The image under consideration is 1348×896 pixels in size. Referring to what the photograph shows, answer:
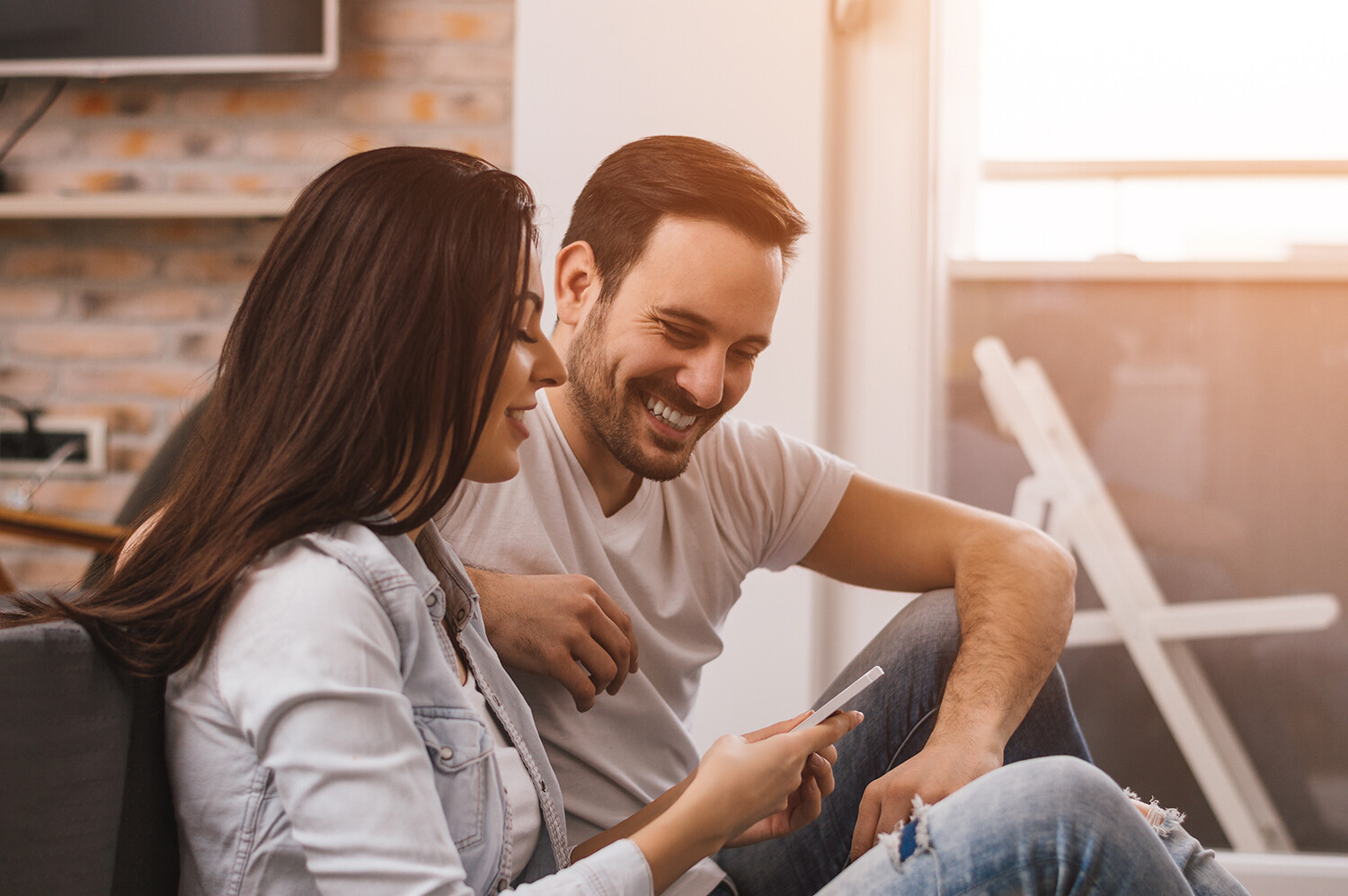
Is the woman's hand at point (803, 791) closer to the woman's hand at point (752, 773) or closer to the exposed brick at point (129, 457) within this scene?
the woman's hand at point (752, 773)

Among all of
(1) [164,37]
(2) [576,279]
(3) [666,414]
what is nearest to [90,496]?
(1) [164,37]

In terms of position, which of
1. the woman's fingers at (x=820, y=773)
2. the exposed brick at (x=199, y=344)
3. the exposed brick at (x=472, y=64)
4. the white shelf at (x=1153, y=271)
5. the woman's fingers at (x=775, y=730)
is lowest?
the woman's fingers at (x=820, y=773)

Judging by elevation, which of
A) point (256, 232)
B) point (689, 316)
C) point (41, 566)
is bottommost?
point (41, 566)

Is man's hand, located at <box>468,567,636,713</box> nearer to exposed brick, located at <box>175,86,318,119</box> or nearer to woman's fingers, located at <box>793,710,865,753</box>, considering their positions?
woman's fingers, located at <box>793,710,865,753</box>

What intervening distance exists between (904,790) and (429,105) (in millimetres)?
1651

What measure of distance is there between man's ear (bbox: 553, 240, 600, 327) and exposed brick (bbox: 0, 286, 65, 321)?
4.89 ft

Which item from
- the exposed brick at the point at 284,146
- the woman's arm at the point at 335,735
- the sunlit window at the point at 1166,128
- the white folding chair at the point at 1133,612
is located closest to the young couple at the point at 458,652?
the woman's arm at the point at 335,735

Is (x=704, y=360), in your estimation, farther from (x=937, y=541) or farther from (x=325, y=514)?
(x=325, y=514)

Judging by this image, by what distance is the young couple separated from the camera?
610mm

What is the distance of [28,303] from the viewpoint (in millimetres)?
2154

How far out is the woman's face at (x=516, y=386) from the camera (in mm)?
756

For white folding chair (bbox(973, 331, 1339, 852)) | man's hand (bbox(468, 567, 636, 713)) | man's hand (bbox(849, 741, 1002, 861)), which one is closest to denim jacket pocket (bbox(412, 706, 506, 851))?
man's hand (bbox(468, 567, 636, 713))

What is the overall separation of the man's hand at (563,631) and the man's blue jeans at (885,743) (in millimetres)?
295

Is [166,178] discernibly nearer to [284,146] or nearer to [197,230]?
[197,230]
